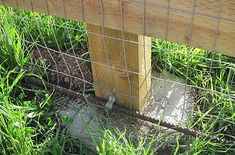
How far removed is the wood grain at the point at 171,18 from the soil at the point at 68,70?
0.59m

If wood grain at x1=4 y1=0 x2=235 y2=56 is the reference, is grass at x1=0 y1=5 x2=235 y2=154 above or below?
below

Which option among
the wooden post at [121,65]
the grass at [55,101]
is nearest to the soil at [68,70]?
the grass at [55,101]

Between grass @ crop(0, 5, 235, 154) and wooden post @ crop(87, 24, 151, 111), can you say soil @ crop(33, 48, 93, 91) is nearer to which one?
grass @ crop(0, 5, 235, 154)

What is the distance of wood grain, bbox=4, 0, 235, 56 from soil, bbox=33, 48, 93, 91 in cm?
59

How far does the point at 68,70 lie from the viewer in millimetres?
2240

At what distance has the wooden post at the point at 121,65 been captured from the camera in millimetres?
1771

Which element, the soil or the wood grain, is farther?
the soil

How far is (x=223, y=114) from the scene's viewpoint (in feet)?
6.08

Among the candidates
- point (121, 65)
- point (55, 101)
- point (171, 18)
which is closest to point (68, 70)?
point (55, 101)

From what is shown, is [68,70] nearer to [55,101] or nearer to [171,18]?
[55,101]

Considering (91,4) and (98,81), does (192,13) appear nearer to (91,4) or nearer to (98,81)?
(91,4)

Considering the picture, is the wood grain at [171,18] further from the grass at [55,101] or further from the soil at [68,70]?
the soil at [68,70]

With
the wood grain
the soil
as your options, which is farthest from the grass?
the wood grain

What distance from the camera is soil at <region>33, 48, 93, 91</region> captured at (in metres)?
2.23
